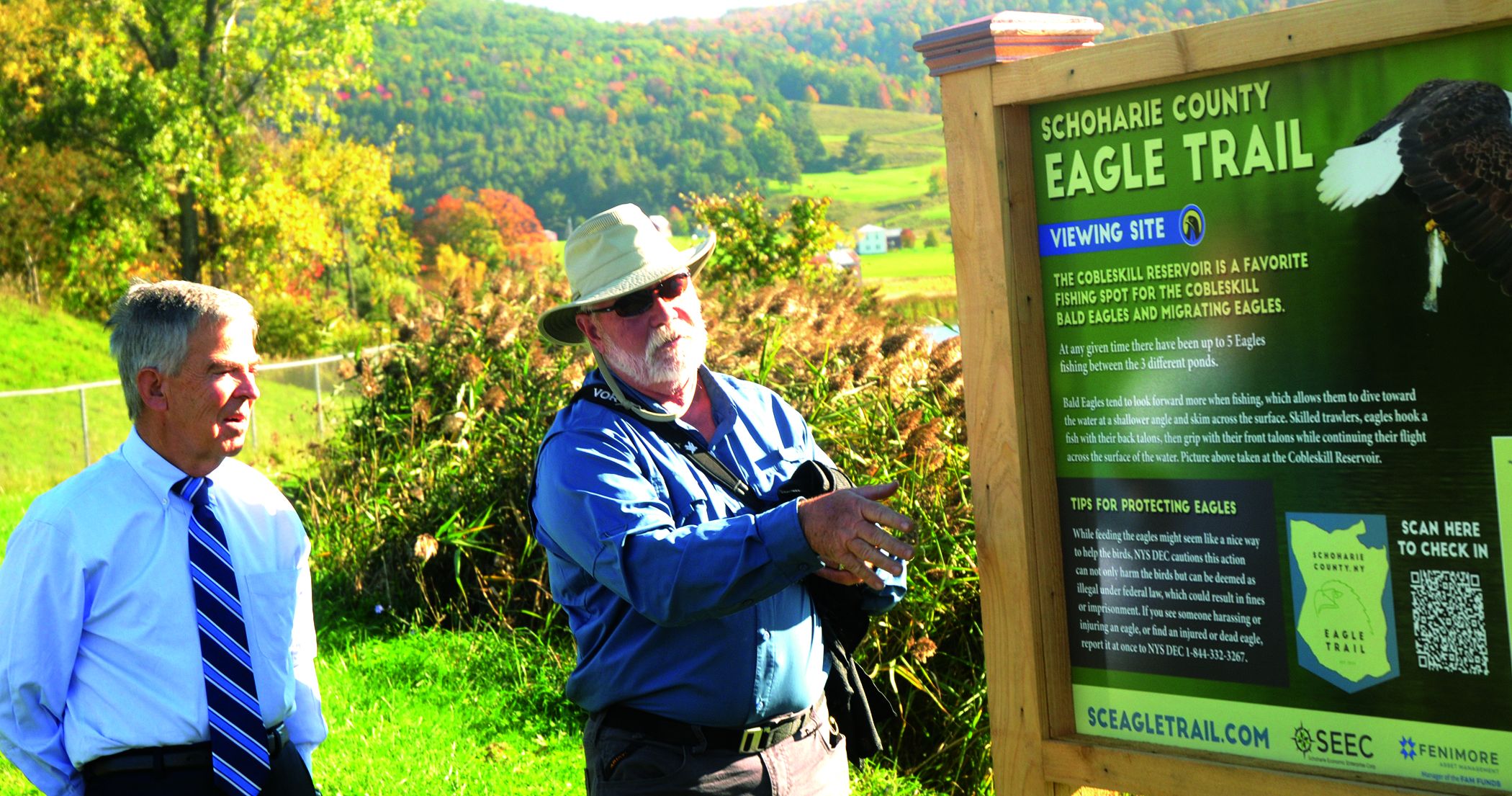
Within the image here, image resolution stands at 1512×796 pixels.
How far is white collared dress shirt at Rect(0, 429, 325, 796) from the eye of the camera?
9.61 ft

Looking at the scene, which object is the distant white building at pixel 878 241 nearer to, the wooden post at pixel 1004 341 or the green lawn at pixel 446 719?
the green lawn at pixel 446 719

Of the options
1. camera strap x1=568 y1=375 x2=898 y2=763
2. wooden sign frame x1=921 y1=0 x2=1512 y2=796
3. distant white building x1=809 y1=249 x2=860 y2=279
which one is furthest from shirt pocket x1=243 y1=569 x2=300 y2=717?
distant white building x1=809 y1=249 x2=860 y2=279

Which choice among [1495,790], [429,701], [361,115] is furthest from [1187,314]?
[361,115]

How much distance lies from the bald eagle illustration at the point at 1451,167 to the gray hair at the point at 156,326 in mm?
2425

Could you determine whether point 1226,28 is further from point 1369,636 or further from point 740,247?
point 740,247

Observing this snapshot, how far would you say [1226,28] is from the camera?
8.11ft

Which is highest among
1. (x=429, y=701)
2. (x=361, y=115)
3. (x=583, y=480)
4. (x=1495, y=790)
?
(x=361, y=115)

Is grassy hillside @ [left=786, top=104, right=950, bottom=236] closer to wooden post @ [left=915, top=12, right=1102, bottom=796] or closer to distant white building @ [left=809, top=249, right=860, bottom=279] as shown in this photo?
distant white building @ [left=809, top=249, right=860, bottom=279]

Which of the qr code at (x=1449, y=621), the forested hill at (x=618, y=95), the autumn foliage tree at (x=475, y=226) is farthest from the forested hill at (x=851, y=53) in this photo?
the qr code at (x=1449, y=621)

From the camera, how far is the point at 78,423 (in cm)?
2189

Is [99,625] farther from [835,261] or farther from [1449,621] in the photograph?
[835,261]

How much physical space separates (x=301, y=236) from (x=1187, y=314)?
29712 millimetres

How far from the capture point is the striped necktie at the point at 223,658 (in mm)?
3020

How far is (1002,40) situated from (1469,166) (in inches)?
37.2
